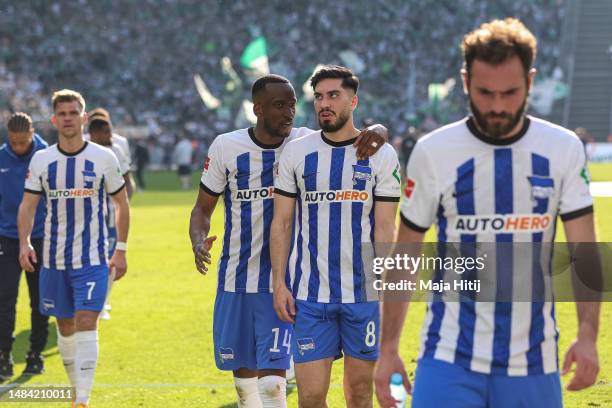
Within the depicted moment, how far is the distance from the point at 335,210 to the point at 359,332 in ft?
2.16

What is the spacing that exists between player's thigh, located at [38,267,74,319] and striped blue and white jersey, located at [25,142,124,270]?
0.07 metres

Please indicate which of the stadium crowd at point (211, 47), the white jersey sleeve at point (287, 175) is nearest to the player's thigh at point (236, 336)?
the white jersey sleeve at point (287, 175)

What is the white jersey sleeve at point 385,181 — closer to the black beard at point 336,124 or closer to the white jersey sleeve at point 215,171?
the black beard at point 336,124

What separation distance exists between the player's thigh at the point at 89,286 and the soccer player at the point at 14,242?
1893mm

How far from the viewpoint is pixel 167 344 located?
1066cm

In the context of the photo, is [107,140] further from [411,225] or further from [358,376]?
[411,225]

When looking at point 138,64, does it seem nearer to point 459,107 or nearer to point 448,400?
point 459,107

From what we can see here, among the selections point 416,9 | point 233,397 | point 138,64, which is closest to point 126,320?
point 233,397

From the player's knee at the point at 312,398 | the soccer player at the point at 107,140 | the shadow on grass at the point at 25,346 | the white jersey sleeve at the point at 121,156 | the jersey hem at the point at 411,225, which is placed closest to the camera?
the jersey hem at the point at 411,225

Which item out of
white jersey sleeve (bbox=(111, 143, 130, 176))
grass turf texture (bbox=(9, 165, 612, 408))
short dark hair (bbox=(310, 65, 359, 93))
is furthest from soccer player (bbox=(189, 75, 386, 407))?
white jersey sleeve (bbox=(111, 143, 130, 176))

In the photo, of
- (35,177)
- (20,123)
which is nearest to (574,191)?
(35,177)

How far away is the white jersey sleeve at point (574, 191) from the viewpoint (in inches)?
155

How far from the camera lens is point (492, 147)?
3.96 m

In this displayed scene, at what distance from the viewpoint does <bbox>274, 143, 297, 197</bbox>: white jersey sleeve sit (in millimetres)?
5895
